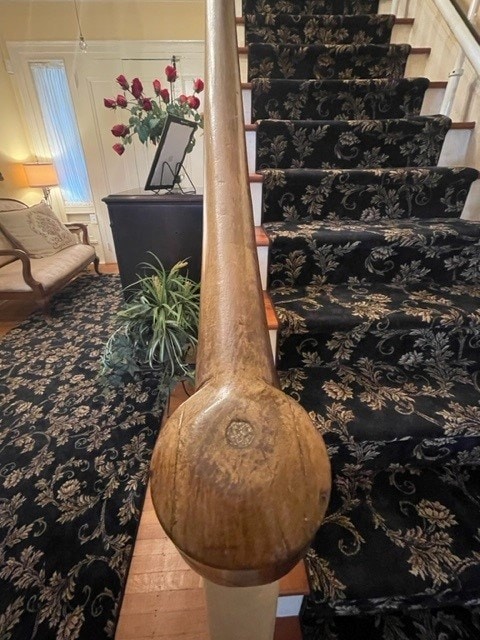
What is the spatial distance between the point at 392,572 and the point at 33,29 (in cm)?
518

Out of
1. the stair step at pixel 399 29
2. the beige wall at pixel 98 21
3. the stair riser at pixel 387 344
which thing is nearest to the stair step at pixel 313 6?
the stair step at pixel 399 29

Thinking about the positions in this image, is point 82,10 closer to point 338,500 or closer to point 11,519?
point 11,519

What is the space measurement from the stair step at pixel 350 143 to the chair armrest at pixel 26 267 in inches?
85.0

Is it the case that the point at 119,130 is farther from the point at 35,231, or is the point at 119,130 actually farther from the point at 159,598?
the point at 159,598

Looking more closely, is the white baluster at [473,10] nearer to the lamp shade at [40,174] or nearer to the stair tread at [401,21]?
the stair tread at [401,21]

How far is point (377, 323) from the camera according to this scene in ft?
3.27

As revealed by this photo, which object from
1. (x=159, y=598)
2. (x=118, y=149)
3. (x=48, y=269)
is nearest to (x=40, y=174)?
Answer: (x=48, y=269)

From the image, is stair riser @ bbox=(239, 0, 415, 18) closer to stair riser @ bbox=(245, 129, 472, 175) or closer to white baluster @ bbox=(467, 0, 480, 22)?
white baluster @ bbox=(467, 0, 480, 22)

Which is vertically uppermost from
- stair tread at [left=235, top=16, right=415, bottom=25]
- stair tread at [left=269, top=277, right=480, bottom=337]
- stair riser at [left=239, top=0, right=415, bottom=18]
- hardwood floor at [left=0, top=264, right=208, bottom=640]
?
stair riser at [left=239, top=0, right=415, bottom=18]

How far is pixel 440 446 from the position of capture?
85 cm

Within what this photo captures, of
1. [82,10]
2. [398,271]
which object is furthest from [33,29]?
[398,271]

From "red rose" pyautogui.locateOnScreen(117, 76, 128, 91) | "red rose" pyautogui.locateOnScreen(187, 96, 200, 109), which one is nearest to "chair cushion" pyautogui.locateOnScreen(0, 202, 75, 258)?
"red rose" pyautogui.locateOnScreen(117, 76, 128, 91)

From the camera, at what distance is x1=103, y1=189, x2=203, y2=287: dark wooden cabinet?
5.43 ft

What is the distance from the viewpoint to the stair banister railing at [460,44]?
1.36 metres
